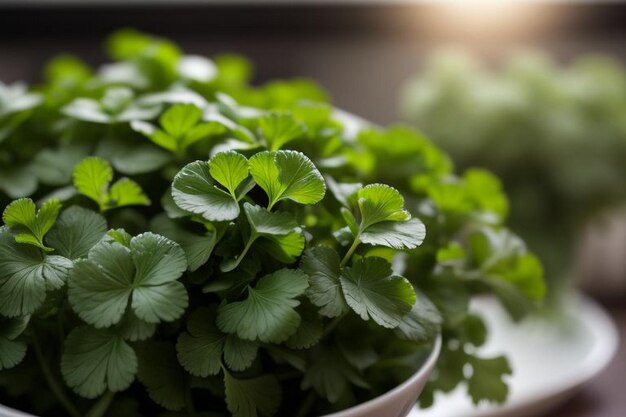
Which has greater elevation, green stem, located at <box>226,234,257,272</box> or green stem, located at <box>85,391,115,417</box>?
green stem, located at <box>226,234,257,272</box>

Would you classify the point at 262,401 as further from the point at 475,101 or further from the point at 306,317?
the point at 475,101

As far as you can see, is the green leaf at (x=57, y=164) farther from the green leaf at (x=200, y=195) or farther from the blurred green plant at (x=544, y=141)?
the blurred green plant at (x=544, y=141)

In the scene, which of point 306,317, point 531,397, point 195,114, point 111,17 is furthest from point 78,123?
point 111,17

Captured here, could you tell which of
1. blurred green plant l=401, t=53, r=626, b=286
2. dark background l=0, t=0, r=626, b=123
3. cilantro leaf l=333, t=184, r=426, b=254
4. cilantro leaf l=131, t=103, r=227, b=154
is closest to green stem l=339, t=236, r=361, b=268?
cilantro leaf l=333, t=184, r=426, b=254

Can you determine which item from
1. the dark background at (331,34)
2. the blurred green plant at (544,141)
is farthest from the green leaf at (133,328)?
the dark background at (331,34)

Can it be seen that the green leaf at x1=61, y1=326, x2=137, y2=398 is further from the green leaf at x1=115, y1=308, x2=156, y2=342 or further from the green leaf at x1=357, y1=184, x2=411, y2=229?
the green leaf at x1=357, y1=184, x2=411, y2=229

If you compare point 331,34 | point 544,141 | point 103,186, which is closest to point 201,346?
point 103,186
